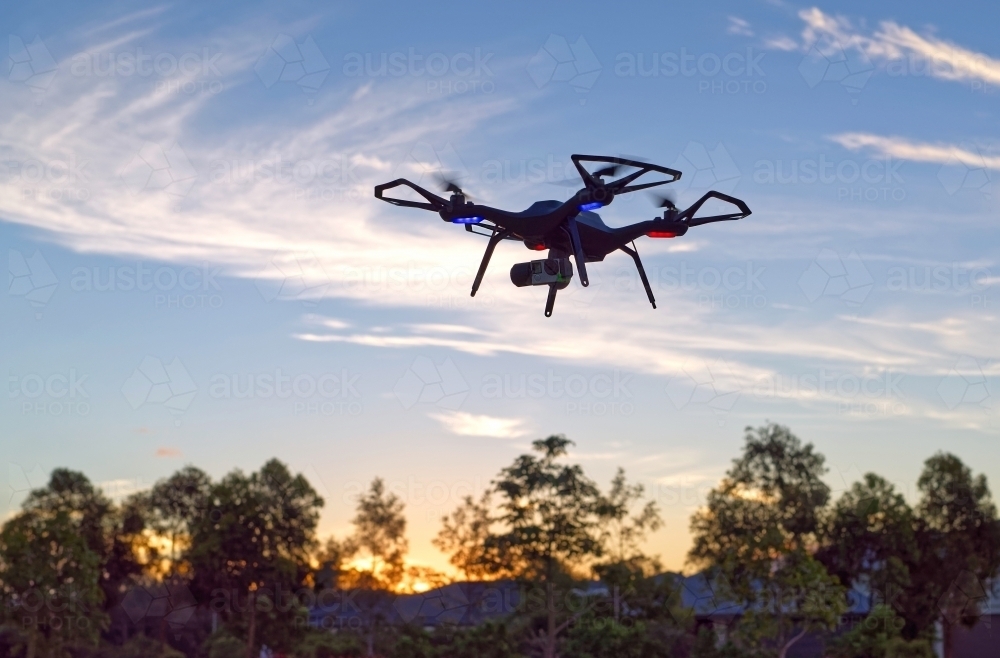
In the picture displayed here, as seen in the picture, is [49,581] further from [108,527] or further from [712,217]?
[712,217]

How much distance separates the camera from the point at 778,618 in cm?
5516

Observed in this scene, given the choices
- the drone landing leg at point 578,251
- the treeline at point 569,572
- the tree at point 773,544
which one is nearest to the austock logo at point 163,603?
the treeline at point 569,572

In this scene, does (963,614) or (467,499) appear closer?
(963,614)

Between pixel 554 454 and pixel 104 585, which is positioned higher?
pixel 554 454

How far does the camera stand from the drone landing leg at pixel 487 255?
20938 mm

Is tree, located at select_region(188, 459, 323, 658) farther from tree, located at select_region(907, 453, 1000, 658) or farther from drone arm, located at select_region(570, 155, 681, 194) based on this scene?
drone arm, located at select_region(570, 155, 681, 194)

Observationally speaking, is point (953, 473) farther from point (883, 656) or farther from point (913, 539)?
point (883, 656)

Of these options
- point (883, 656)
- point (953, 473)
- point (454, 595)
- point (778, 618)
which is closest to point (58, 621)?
point (454, 595)

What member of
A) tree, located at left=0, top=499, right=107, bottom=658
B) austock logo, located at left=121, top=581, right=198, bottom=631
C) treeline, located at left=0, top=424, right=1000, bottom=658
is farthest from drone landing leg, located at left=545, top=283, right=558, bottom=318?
austock logo, located at left=121, top=581, right=198, bottom=631

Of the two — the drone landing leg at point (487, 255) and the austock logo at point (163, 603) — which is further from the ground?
the drone landing leg at point (487, 255)

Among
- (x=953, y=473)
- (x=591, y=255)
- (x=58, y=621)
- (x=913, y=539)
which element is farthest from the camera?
(x=953, y=473)

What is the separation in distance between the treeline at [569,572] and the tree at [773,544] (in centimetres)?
11

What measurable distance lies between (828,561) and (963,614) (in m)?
7.87

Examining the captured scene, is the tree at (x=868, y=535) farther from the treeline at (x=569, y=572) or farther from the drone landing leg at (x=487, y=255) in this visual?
the drone landing leg at (x=487, y=255)
